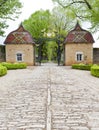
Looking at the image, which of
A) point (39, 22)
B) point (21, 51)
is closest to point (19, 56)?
point (21, 51)

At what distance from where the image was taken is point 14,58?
140 ft

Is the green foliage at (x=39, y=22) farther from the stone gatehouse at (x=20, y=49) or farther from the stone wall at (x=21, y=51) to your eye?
the stone wall at (x=21, y=51)

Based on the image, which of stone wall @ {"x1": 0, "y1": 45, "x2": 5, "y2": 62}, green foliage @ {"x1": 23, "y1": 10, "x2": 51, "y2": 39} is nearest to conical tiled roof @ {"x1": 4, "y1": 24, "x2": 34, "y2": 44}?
stone wall @ {"x1": 0, "y1": 45, "x2": 5, "y2": 62}

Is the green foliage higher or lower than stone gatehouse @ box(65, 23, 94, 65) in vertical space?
higher

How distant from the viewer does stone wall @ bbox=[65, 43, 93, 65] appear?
4231cm

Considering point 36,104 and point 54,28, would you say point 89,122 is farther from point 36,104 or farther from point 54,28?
point 54,28

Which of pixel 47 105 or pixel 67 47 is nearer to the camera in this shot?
pixel 47 105

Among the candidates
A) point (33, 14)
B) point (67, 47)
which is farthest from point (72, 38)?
point (33, 14)

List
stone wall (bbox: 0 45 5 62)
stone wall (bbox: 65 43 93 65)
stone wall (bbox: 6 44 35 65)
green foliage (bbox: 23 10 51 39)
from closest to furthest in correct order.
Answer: stone wall (bbox: 65 43 93 65) < stone wall (bbox: 6 44 35 65) < stone wall (bbox: 0 45 5 62) < green foliage (bbox: 23 10 51 39)

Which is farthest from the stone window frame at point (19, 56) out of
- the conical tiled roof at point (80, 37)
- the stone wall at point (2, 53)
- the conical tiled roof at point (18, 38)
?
the conical tiled roof at point (80, 37)

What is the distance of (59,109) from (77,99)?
1912 mm

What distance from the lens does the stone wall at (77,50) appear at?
139 ft

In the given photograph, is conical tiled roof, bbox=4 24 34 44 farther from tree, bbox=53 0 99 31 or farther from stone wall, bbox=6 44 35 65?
tree, bbox=53 0 99 31

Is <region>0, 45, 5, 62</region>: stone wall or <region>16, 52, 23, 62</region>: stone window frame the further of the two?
<region>0, 45, 5, 62</region>: stone wall
